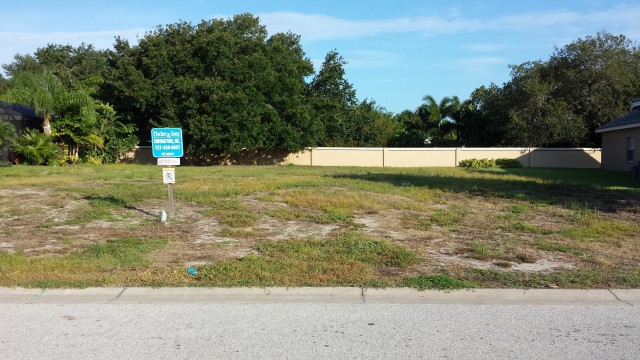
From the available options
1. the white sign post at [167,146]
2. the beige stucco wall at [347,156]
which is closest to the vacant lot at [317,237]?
the white sign post at [167,146]

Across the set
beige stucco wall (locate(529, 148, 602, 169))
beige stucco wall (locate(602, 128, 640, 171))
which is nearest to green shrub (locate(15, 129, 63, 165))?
beige stucco wall (locate(602, 128, 640, 171))

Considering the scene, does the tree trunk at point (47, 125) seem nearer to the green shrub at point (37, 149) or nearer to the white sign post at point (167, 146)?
the green shrub at point (37, 149)

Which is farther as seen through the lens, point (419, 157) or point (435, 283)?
point (419, 157)

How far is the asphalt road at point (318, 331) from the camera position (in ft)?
15.8

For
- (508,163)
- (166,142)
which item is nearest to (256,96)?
(508,163)

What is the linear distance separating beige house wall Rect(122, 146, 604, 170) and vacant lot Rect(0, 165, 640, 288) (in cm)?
2227

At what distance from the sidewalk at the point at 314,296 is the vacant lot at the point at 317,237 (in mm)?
209

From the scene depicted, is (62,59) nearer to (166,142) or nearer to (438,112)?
(438,112)

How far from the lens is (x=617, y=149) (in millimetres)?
31422

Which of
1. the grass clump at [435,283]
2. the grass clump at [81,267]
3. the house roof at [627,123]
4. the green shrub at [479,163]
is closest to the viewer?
the grass clump at [435,283]

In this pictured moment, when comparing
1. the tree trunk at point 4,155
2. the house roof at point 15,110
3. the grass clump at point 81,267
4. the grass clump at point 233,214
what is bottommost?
the grass clump at point 81,267

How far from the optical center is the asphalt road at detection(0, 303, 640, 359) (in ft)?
15.8

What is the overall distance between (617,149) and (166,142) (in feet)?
95.1

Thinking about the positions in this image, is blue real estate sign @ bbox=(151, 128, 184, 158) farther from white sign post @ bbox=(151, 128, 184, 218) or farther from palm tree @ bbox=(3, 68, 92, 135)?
palm tree @ bbox=(3, 68, 92, 135)
